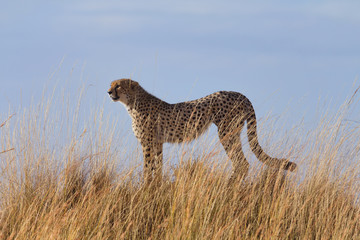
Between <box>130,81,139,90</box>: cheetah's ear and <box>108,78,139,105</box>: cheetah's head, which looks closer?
<box>108,78,139,105</box>: cheetah's head

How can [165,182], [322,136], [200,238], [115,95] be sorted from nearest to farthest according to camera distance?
[200,238] → [165,182] → [322,136] → [115,95]

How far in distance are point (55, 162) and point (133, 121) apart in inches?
51.1

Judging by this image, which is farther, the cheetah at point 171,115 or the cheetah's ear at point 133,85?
the cheetah's ear at point 133,85

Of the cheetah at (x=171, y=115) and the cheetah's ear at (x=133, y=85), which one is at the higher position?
the cheetah's ear at (x=133, y=85)

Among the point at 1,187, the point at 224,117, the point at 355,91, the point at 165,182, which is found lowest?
the point at 1,187

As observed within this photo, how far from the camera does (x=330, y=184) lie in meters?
3.61

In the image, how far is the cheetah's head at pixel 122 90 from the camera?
474 cm

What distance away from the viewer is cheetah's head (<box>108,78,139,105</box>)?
4.74 metres

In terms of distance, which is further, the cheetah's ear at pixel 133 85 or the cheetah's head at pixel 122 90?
the cheetah's ear at pixel 133 85

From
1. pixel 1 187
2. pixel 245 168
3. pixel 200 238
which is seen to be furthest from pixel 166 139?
pixel 200 238

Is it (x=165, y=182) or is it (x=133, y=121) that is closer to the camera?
(x=165, y=182)

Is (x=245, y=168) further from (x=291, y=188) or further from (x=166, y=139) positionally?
(x=166, y=139)

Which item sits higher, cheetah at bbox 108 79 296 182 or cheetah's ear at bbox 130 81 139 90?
cheetah's ear at bbox 130 81 139 90

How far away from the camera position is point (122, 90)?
4809mm
